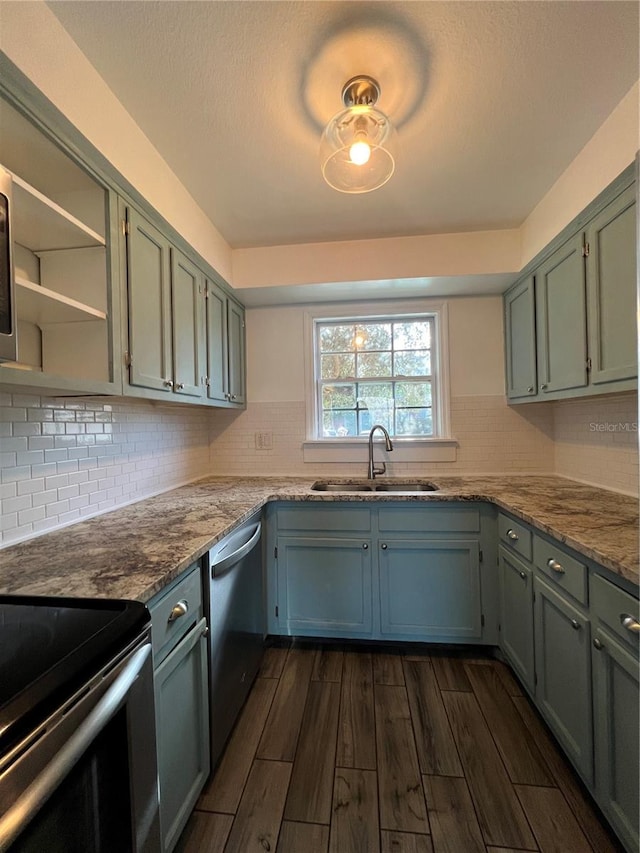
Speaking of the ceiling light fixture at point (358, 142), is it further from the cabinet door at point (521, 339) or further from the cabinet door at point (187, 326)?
the cabinet door at point (521, 339)

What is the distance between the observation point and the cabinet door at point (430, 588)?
6.50ft

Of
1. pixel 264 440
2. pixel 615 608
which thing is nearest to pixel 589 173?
→ pixel 615 608

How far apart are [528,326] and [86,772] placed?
2657 mm

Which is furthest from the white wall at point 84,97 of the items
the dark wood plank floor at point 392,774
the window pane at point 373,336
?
the dark wood plank floor at point 392,774

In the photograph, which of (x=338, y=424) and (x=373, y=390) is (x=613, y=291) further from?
(x=338, y=424)

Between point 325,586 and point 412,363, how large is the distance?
172 cm

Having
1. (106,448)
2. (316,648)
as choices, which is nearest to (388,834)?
(316,648)

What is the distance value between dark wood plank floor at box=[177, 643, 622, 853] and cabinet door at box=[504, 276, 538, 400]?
1.66m

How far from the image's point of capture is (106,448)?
174 centimetres

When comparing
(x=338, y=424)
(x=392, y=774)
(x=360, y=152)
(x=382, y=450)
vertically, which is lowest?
(x=392, y=774)

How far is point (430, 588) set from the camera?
2.01 m

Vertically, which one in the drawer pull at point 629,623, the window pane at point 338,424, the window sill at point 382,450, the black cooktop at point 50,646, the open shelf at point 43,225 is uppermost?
the open shelf at point 43,225

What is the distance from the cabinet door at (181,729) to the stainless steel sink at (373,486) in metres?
1.34

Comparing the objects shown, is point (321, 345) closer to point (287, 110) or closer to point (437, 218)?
point (437, 218)
